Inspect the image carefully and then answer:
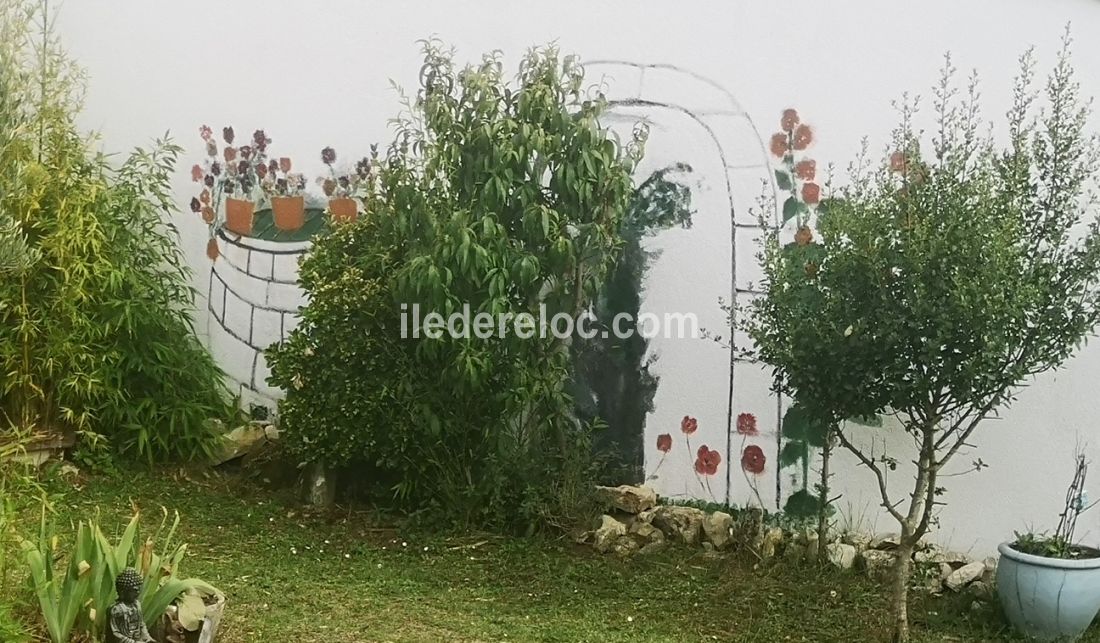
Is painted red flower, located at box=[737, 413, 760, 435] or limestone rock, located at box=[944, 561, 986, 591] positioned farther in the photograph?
painted red flower, located at box=[737, 413, 760, 435]

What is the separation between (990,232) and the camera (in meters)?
3.91

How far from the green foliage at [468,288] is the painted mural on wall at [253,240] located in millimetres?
724

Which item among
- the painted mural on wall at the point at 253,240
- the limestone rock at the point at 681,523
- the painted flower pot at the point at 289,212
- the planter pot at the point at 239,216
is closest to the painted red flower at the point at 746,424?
the limestone rock at the point at 681,523

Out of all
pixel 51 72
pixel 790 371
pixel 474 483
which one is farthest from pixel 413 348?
pixel 51 72

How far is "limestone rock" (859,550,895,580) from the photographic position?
5055 mm

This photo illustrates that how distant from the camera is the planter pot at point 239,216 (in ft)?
22.0

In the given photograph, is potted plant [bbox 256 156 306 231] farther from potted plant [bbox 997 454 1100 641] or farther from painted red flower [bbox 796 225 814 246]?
potted plant [bbox 997 454 1100 641]

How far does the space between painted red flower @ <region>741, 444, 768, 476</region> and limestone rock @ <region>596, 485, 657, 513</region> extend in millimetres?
546

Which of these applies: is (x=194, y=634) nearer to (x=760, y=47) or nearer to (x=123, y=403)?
(x=123, y=403)

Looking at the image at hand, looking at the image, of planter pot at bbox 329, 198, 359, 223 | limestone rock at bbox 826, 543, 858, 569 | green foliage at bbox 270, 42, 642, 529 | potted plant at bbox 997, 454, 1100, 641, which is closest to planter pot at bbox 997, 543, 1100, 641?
potted plant at bbox 997, 454, 1100, 641

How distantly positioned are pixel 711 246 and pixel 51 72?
4.05m

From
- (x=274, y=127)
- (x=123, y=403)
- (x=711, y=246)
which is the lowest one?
(x=123, y=403)

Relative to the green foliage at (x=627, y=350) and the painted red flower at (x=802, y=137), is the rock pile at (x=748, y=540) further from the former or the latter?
the painted red flower at (x=802, y=137)

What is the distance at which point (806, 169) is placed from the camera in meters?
5.32
